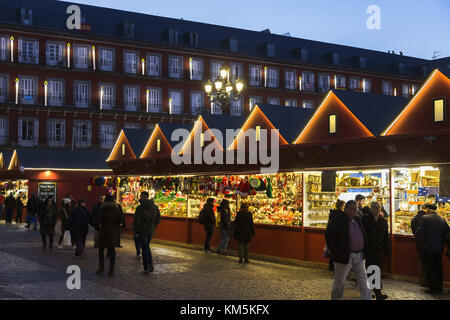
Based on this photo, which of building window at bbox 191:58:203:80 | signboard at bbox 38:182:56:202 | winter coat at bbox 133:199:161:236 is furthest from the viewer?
building window at bbox 191:58:203:80

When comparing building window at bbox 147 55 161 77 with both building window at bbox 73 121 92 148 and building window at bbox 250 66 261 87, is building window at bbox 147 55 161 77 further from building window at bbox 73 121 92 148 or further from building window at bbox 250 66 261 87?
building window at bbox 250 66 261 87

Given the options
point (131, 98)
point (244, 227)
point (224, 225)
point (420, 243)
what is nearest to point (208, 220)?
point (224, 225)

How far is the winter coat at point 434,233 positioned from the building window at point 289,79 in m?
49.2

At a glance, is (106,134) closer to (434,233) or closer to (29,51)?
(29,51)

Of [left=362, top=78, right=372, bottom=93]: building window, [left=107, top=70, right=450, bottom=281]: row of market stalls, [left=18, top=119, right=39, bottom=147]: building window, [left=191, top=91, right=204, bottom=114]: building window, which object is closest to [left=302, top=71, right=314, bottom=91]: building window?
[left=362, top=78, right=372, bottom=93]: building window

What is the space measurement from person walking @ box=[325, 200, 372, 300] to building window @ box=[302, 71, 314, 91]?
52.6 metres

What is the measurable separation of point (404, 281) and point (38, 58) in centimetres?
4345

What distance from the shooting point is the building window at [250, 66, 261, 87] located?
58875 millimetres

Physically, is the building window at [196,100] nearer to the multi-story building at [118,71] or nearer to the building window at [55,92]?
the multi-story building at [118,71]

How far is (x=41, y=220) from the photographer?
63.1 ft

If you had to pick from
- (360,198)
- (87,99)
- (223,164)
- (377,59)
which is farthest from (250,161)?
(377,59)

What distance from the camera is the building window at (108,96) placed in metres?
53.4

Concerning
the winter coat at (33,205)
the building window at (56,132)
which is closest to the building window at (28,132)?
the building window at (56,132)

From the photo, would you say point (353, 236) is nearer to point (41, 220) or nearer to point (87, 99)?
point (41, 220)
